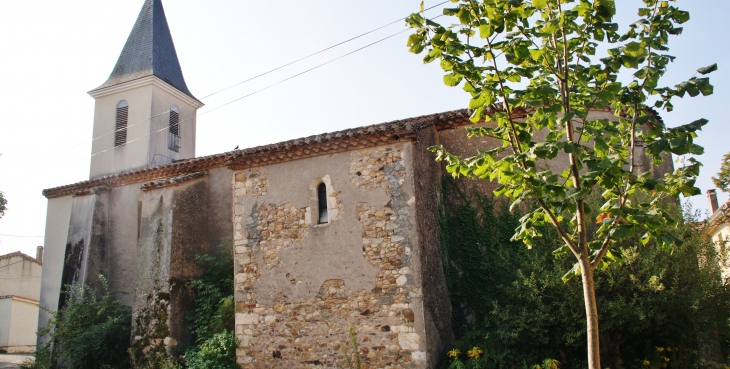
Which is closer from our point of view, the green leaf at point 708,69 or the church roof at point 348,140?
the green leaf at point 708,69

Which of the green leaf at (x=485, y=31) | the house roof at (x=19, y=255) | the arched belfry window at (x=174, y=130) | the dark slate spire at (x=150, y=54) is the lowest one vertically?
the green leaf at (x=485, y=31)

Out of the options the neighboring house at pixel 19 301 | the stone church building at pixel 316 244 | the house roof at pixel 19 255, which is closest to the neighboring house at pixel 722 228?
the stone church building at pixel 316 244

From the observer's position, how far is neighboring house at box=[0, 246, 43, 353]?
88.5 feet

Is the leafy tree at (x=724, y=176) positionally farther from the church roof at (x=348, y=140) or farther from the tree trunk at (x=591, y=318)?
the tree trunk at (x=591, y=318)

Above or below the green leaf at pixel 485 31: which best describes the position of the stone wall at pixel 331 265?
below

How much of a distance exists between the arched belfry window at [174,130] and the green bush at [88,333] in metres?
7.29

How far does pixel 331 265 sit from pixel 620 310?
17.7 feet

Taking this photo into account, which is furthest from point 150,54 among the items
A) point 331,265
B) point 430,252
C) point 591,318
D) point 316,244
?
point 591,318

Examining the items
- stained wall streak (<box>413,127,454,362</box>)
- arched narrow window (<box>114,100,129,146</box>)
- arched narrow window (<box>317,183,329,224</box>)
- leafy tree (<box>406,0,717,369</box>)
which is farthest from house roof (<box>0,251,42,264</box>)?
leafy tree (<box>406,0,717,369</box>)

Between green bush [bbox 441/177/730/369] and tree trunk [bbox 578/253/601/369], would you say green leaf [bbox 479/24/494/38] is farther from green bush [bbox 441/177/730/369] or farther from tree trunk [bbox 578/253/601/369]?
green bush [bbox 441/177/730/369]

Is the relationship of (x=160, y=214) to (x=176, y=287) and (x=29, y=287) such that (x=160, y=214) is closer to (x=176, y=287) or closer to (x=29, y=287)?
(x=176, y=287)

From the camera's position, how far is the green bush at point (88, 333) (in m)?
13.4

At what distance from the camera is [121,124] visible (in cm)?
2220

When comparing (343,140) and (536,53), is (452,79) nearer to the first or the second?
(536,53)
